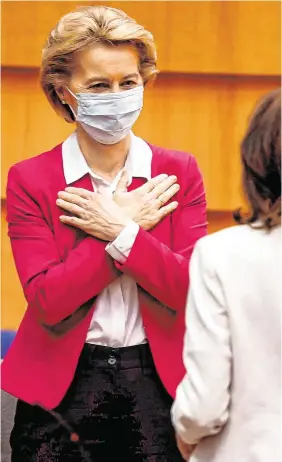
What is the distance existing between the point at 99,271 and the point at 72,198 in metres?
0.18

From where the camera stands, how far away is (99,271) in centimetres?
187

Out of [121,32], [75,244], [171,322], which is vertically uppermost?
[121,32]

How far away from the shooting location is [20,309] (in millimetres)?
2875

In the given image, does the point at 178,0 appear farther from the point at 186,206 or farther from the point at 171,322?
the point at 171,322

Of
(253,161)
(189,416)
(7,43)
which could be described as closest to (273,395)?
(189,416)

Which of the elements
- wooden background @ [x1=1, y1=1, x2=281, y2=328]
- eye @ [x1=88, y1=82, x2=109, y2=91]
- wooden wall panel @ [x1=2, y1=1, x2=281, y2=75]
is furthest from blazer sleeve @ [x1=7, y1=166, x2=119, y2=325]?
wooden wall panel @ [x1=2, y1=1, x2=281, y2=75]

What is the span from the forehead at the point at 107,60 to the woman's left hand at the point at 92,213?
0.78ft

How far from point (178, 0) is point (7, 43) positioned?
512 mm

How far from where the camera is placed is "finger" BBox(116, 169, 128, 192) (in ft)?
6.48

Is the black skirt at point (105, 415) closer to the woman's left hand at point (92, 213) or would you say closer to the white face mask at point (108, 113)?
the woman's left hand at point (92, 213)

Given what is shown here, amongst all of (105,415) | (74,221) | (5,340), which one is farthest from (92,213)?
(5,340)

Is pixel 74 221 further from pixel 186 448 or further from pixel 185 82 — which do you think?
pixel 185 82

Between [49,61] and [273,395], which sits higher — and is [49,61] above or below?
above

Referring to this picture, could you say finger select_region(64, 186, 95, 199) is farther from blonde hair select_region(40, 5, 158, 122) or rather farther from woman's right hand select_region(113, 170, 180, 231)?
blonde hair select_region(40, 5, 158, 122)
